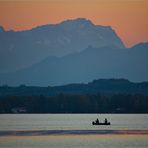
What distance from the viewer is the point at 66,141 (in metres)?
116

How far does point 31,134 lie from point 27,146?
2589 cm

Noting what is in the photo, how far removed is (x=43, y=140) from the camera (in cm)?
11788

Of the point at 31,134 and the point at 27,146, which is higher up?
the point at 31,134

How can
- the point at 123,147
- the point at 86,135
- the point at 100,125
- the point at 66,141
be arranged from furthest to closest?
the point at 100,125 → the point at 86,135 → the point at 66,141 → the point at 123,147

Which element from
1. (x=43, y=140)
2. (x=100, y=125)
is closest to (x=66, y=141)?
(x=43, y=140)

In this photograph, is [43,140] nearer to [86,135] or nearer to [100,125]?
[86,135]

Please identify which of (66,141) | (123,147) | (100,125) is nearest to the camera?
(123,147)

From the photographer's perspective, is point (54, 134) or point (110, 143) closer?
point (110, 143)

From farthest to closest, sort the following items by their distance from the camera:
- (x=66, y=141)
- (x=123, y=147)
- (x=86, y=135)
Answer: (x=86, y=135)
(x=66, y=141)
(x=123, y=147)

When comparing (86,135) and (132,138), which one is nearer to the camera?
(132,138)

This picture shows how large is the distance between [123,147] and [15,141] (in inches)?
707

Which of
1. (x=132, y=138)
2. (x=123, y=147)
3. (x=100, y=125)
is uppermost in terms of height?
(x=100, y=125)

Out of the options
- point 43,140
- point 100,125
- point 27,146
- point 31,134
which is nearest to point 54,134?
point 31,134

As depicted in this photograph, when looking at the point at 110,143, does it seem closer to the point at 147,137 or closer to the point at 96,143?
the point at 96,143
